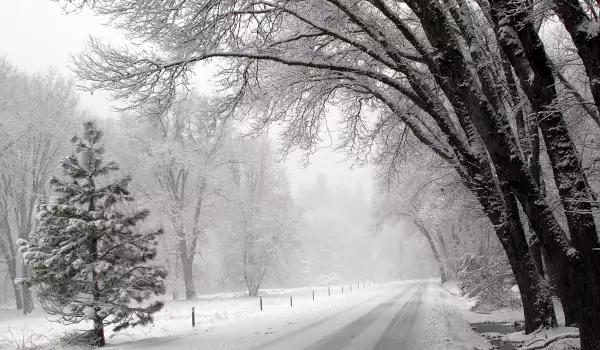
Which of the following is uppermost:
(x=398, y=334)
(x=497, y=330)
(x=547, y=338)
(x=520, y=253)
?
(x=520, y=253)

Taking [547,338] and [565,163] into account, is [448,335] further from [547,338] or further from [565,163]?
[565,163]

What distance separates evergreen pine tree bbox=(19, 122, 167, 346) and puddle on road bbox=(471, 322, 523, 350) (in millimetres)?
8772

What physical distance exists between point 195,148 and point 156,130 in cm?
437

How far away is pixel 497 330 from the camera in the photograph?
11906mm

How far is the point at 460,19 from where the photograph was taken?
7777mm

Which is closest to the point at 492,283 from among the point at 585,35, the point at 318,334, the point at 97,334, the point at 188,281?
the point at 318,334

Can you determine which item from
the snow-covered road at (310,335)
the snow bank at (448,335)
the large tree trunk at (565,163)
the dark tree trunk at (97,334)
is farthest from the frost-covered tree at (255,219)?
the large tree trunk at (565,163)

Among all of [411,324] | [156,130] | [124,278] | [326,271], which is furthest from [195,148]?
[326,271]

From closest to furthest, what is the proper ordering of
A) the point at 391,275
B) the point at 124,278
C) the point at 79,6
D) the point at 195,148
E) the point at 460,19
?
the point at 79,6 → the point at 460,19 → the point at 124,278 → the point at 195,148 → the point at 391,275

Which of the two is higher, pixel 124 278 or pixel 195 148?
pixel 195 148

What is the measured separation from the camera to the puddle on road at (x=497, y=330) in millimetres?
9081

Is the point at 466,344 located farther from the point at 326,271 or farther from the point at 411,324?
the point at 326,271

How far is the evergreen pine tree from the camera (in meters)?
10.3

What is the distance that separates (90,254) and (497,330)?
11.9m
